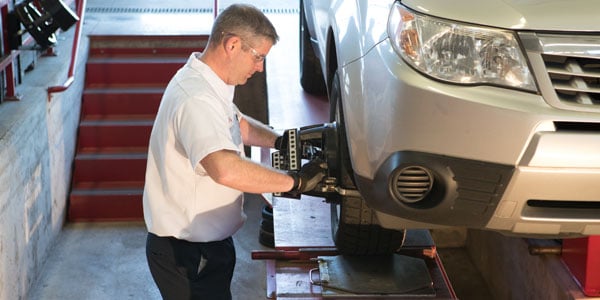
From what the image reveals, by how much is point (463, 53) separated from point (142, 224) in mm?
4255

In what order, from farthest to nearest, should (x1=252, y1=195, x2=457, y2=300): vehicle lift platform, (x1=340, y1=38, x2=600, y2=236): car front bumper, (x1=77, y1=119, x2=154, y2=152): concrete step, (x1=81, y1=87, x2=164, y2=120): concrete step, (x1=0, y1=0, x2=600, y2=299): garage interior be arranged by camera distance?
(x1=81, y1=87, x2=164, y2=120): concrete step
(x1=77, y1=119, x2=154, y2=152): concrete step
(x1=0, y1=0, x2=600, y2=299): garage interior
(x1=252, y1=195, x2=457, y2=300): vehicle lift platform
(x1=340, y1=38, x2=600, y2=236): car front bumper

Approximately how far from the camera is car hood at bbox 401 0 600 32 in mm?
2508

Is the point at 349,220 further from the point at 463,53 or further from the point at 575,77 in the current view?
the point at 575,77

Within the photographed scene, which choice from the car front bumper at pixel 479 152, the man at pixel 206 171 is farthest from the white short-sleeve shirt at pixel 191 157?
the car front bumper at pixel 479 152

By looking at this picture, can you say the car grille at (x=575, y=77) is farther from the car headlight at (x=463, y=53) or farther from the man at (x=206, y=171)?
the man at (x=206, y=171)

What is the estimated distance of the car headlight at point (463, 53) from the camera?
2.52 metres

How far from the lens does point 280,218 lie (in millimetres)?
4020

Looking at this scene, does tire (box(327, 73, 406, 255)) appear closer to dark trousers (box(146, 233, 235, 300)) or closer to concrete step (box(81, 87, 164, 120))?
dark trousers (box(146, 233, 235, 300))

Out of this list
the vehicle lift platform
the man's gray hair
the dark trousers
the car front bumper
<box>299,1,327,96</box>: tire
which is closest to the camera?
the car front bumper

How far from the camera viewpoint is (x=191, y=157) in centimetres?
297

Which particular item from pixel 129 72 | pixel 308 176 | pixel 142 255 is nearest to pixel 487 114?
pixel 308 176

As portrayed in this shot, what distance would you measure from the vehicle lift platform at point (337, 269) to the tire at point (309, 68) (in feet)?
4.65

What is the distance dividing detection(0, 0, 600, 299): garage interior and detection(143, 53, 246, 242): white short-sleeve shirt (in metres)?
0.44

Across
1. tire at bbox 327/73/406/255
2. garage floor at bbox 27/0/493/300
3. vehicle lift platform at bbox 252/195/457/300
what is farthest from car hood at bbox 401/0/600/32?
garage floor at bbox 27/0/493/300
